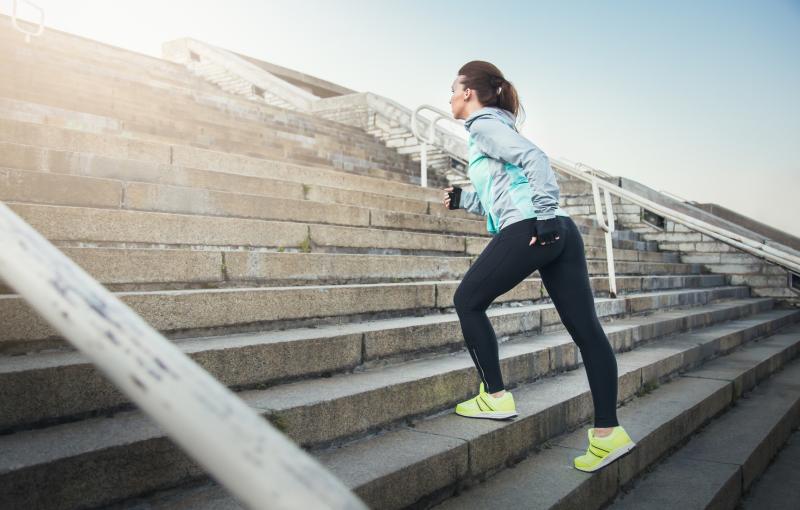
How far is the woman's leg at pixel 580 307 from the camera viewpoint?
100 inches

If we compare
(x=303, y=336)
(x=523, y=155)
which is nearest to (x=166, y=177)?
(x=303, y=336)

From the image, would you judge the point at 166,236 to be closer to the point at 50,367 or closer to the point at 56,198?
the point at 56,198

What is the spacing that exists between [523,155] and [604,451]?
1.32m

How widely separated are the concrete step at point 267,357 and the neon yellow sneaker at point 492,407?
578 millimetres

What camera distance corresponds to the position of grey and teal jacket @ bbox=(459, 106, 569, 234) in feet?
8.04

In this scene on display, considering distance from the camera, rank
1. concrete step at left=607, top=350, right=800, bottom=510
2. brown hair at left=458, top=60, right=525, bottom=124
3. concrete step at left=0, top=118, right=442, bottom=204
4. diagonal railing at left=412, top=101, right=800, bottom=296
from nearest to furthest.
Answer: brown hair at left=458, top=60, right=525, bottom=124, concrete step at left=607, top=350, right=800, bottom=510, concrete step at left=0, top=118, right=442, bottom=204, diagonal railing at left=412, top=101, right=800, bottom=296

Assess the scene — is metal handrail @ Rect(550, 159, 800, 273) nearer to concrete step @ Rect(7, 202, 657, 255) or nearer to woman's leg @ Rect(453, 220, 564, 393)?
concrete step @ Rect(7, 202, 657, 255)

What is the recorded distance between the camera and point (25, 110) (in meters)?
5.72

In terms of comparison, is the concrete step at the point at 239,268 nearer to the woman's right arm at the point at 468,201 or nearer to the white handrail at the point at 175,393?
the woman's right arm at the point at 468,201

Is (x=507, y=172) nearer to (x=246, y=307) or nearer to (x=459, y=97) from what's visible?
(x=459, y=97)

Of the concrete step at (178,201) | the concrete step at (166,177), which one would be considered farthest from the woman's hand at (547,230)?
the concrete step at (166,177)

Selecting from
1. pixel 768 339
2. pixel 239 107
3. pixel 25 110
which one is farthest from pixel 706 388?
pixel 239 107

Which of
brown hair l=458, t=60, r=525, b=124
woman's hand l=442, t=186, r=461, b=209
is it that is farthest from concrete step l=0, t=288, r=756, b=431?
brown hair l=458, t=60, r=525, b=124

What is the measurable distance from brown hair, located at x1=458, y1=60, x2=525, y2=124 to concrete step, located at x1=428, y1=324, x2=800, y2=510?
156 cm
